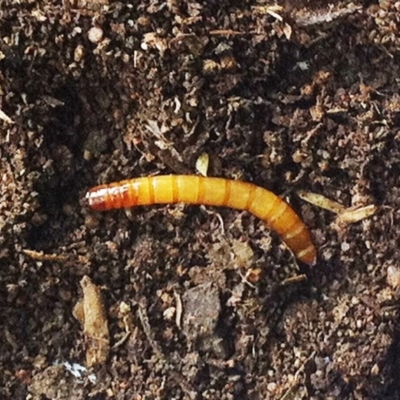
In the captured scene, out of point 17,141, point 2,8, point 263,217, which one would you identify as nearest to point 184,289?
point 263,217

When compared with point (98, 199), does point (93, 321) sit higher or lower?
lower

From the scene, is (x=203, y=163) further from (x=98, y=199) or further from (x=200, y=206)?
(x=98, y=199)

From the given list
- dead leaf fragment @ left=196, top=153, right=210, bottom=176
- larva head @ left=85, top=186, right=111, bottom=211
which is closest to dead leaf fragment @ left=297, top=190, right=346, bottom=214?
dead leaf fragment @ left=196, top=153, right=210, bottom=176

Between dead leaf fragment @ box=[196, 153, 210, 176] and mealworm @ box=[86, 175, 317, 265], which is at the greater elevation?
dead leaf fragment @ box=[196, 153, 210, 176]

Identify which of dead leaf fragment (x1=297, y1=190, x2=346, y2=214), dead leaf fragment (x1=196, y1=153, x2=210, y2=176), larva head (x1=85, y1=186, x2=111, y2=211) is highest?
dead leaf fragment (x1=196, y1=153, x2=210, y2=176)

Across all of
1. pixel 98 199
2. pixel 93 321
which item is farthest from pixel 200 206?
pixel 93 321

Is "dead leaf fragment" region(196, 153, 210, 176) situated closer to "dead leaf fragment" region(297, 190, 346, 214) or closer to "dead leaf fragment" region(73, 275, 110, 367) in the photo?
"dead leaf fragment" region(297, 190, 346, 214)
